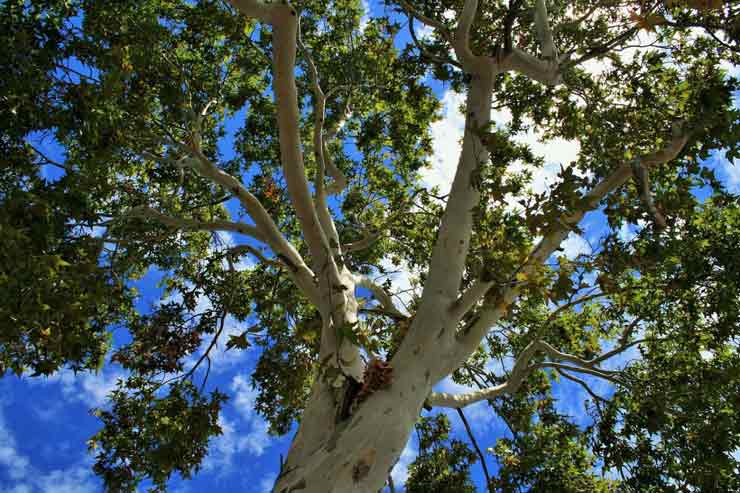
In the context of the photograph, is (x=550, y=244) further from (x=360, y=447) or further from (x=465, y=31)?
(x=465, y=31)

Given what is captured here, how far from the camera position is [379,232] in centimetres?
717

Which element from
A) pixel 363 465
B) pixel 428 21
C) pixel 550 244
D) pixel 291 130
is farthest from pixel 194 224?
pixel 550 244

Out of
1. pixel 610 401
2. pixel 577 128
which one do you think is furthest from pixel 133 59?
pixel 610 401

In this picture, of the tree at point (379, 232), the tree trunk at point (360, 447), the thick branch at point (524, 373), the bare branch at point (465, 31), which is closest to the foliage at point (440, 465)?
the tree at point (379, 232)

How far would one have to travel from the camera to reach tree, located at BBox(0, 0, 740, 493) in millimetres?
4020

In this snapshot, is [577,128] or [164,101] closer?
[164,101]

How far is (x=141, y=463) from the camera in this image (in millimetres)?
6285

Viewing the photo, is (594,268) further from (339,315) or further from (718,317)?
(718,317)

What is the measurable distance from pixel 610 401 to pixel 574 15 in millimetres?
5684

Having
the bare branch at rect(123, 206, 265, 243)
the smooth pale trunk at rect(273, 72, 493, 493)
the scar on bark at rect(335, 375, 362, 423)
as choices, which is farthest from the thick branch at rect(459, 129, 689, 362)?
the bare branch at rect(123, 206, 265, 243)

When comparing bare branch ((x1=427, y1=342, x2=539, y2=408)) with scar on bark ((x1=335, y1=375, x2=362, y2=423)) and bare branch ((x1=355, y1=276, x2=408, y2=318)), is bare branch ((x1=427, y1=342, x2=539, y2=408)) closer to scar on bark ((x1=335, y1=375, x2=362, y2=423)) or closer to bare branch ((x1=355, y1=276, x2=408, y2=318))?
bare branch ((x1=355, y1=276, x2=408, y2=318))

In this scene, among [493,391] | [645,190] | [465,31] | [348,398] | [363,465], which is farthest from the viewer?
[493,391]

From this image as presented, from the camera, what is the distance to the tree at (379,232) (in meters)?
4.02

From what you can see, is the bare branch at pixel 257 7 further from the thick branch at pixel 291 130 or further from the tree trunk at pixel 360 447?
the tree trunk at pixel 360 447
